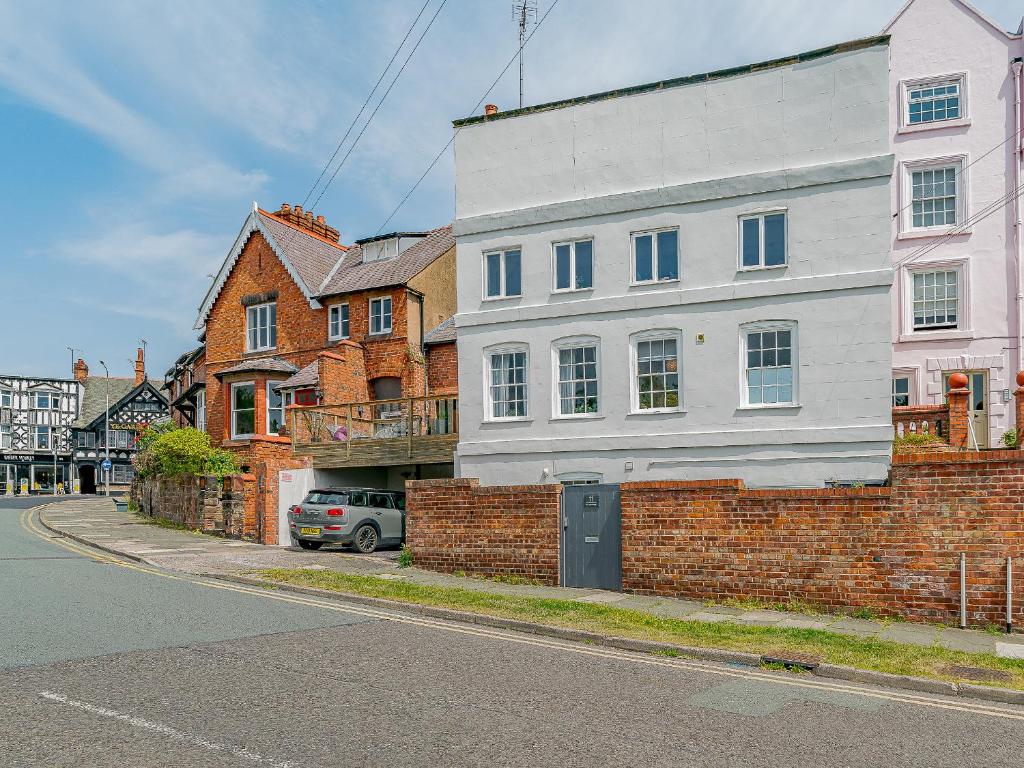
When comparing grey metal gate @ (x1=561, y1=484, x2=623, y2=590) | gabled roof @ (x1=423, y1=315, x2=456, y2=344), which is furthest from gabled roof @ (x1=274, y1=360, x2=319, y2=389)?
grey metal gate @ (x1=561, y1=484, x2=623, y2=590)

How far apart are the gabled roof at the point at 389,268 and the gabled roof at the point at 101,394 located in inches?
1894

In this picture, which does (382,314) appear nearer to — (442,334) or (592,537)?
(442,334)

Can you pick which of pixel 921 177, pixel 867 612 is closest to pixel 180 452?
pixel 867 612

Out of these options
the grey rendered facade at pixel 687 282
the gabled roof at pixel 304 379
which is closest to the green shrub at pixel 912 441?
the grey rendered facade at pixel 687 282

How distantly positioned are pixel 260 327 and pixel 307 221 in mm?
6157

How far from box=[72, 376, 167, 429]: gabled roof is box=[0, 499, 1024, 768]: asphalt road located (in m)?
70.2

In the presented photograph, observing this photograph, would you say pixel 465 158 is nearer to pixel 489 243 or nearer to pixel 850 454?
pixel 489 243

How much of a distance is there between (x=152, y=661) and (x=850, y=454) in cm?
1208

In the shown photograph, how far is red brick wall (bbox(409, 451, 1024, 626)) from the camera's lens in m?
12.6

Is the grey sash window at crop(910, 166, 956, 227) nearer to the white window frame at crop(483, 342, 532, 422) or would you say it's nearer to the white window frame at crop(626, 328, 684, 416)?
the white window frame at crop(626, 328, 684, 416)

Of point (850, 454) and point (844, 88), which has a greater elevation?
point (844, 88)

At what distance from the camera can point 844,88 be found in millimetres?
16594

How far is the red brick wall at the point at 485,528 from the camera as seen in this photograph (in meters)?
15.9

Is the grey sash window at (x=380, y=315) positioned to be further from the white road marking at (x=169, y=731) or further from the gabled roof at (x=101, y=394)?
the gabled roof at (x=101, y=394)
